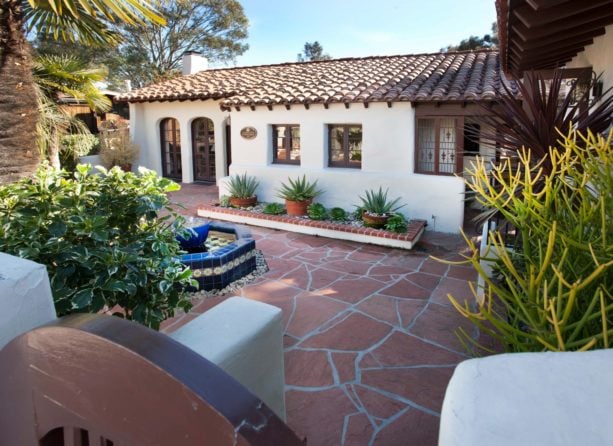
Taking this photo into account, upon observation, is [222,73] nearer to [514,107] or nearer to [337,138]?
[337,138]

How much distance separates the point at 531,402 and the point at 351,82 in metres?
12.3

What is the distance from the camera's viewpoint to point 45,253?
3180mm

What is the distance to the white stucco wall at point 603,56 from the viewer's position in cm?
566

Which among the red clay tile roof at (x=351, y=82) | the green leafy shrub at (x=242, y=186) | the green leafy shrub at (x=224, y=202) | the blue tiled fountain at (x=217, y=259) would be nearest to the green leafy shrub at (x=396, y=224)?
the red clay tile roof at (x=351, y=82)

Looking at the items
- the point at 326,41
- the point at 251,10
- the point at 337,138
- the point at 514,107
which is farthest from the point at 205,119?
the point at 326,41

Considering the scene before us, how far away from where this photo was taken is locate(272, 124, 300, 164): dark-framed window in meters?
12.9

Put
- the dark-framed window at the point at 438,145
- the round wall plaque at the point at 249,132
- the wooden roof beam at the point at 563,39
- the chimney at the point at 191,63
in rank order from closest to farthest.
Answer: the wooden roof beam at the point at 563,39 < the dark-framed window at the point at 438,145 < the round wall plaque at the point at 249,132 < the chimney at the point at 191,63

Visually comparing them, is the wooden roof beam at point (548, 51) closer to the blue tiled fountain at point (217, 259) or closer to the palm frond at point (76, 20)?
the blue tiled fountain at point (217, 259)

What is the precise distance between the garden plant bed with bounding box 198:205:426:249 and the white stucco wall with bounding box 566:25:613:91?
438 centimetres

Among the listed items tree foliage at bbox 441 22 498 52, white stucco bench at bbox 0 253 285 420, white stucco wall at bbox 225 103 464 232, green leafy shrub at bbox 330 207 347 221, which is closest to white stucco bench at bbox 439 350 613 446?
white stucco bench at bbox 0 253 285 420

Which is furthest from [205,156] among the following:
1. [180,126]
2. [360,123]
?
[360,123]

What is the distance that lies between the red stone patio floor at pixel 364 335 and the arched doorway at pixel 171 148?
9709mm

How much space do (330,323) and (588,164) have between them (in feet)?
12.2

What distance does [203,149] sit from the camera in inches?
670
